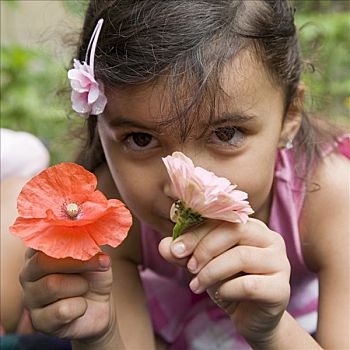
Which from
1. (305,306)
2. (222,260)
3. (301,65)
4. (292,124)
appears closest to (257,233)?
(222,260)

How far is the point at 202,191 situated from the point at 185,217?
0.06 meters

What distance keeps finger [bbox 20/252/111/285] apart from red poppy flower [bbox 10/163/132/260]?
96 mm

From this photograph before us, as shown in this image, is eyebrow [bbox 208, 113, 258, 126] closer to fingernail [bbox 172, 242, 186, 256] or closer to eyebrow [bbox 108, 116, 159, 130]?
eyebrow [bbox 108, 116, 159, 130]

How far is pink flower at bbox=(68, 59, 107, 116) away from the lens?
1176mm

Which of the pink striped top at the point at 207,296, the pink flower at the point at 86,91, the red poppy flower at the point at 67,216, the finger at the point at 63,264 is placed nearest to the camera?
the red poppy flower at the point at 67,216

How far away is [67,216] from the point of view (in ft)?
3.21

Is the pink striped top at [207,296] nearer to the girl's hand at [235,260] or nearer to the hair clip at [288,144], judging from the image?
the hair clip at [288,144]

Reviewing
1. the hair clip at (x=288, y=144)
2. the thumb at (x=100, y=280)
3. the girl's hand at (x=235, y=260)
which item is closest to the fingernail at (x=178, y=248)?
the girl's hand at (x=235, y=260)

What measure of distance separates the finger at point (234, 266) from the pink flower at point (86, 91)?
0.98 ft

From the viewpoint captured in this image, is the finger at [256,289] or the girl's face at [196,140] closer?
the finger at [256,289]

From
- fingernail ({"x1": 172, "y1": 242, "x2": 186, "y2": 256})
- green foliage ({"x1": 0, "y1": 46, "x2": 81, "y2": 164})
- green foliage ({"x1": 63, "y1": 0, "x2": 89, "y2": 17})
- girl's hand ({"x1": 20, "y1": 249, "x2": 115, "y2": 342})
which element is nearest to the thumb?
girl's hand ({"x1": 20, "y1": 249, "x2": 115, "y2": 342})

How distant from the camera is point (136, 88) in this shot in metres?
1.17

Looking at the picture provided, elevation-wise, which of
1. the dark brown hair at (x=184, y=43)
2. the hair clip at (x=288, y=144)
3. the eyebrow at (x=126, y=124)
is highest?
the dark brown hair at (x=184, y=43)

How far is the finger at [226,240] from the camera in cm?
106
